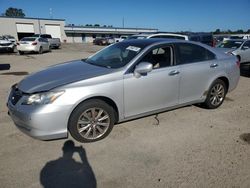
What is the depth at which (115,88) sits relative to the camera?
389cm

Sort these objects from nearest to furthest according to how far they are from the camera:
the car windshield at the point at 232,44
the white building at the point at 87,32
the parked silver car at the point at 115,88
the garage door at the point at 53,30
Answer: the parked silver car at the point at 115,88
the car windshield at the point at 232,44
the garage door at the point at 53,30
the white building at the point at 87,32

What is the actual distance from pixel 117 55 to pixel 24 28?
54612 millimetres

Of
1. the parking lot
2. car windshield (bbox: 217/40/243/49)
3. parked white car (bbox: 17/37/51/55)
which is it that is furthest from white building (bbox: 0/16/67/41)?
the parking lot

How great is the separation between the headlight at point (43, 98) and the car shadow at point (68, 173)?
0.82 metres

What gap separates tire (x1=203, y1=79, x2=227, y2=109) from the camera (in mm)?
5219

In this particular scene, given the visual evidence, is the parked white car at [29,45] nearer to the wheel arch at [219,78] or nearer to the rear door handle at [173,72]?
the wheel arch at [219,78]

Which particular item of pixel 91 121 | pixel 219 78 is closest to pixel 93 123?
pixel 91 121

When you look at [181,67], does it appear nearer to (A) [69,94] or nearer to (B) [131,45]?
(B) [131,45]

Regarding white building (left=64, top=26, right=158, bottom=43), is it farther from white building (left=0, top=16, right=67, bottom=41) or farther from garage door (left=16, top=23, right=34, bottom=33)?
garage door (left=16, top=23, right=34, bottom=33)

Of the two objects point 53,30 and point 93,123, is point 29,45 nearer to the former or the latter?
point 93,123

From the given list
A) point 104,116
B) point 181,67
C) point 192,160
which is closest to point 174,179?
point 192,160

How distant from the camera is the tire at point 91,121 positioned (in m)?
3.69

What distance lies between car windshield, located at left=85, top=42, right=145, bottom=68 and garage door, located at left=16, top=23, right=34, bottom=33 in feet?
176

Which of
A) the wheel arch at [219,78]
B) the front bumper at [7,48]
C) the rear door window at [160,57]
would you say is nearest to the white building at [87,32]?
the front bumper at [7,48]
